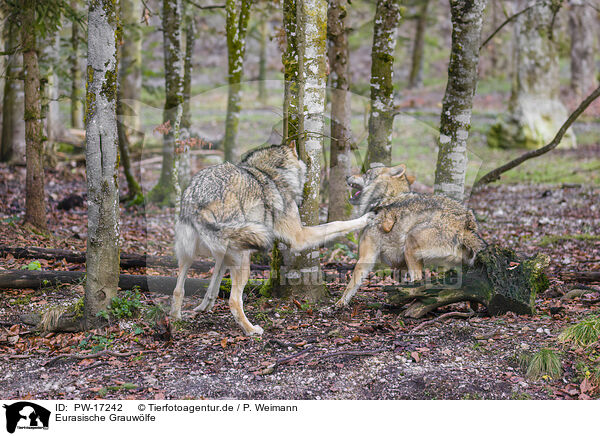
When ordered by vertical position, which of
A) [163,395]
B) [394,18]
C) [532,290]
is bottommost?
[163,395]

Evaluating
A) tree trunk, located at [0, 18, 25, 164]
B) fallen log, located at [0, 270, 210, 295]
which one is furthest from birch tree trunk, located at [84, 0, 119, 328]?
tree trunk, located at [0, 18, 25, 164]

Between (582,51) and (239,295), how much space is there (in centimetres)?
3032

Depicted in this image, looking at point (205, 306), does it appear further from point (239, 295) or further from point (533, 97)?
point (533, 97)

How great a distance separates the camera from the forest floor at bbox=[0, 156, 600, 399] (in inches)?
194

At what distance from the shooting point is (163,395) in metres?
4.82

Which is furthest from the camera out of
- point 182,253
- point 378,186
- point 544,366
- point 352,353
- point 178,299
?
point 378,186

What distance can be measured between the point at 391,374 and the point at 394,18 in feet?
21.1

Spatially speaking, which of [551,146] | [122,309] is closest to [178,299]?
[122,309]

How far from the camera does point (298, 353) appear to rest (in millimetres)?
5500

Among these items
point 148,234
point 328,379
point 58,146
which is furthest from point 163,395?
point 58,146

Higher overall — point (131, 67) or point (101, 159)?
point (131, 67)

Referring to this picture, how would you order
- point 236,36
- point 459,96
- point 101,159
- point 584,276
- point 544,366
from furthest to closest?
point 236,36
point 459,96
point 584,276
point 101,159
point 544,366

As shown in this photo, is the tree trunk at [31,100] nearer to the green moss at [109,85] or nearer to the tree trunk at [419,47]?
the green moss at [109,85]

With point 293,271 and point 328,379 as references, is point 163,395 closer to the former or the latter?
point 328,379
